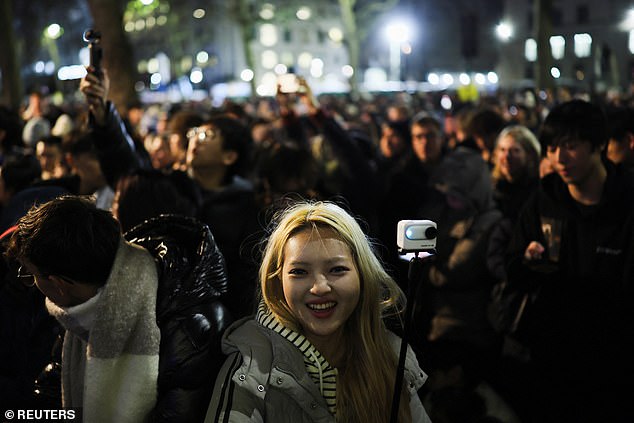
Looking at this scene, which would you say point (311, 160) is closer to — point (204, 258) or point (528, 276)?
point (528, 276)

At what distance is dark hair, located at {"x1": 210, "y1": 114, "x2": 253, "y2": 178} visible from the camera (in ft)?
18.8

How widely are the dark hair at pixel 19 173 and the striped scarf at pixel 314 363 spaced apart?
3.86 m

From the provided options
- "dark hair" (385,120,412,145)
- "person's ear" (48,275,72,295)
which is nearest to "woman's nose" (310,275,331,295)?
"person's ear" (48,275,72,295)

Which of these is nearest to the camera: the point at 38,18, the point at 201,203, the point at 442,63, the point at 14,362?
the point at 14,362

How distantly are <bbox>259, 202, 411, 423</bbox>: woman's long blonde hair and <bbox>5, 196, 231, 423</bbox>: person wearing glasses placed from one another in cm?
29

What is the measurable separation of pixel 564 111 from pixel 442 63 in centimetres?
8592

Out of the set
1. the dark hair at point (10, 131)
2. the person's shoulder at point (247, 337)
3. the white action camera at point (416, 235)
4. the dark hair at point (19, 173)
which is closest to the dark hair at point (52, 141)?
the dark hair at point (19, 173)

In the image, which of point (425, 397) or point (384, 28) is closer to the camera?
point (425, 397)

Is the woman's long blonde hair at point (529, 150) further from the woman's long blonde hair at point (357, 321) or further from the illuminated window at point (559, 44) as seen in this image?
the illuminated window at point (559, 44)

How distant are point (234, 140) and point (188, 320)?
3.04 m

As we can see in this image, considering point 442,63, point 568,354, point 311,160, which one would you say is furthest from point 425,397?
point 442,63

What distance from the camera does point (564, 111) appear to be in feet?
14.6

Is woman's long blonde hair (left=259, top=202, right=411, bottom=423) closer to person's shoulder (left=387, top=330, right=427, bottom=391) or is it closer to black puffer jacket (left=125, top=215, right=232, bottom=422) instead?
person's shoulder (left=387, top=330, right=427, bottom=391)

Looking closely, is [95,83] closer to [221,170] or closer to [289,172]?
[221,170]
